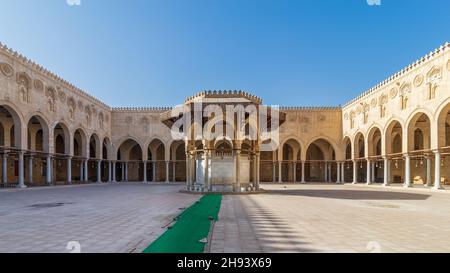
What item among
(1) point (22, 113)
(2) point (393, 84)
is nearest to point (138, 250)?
(1) point (22, 113)

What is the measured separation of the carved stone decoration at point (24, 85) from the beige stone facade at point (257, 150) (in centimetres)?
8

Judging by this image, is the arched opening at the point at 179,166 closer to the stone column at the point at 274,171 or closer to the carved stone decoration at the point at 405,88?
the stone column at the point at 274,171

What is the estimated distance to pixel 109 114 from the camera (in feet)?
124

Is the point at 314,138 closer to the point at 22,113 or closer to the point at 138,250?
the point at 22,113

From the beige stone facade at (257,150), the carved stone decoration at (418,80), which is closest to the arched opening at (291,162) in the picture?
the beige stone facade at (257,150)

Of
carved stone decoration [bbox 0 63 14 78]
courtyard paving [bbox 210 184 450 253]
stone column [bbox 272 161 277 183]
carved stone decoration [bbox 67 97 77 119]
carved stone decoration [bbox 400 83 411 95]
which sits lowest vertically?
stone column [bbox 272 161 277 183]

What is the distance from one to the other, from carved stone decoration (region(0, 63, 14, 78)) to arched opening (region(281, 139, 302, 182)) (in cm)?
2913

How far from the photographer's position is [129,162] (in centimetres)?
4059

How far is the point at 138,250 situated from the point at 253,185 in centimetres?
1534

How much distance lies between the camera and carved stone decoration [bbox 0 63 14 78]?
20625mm

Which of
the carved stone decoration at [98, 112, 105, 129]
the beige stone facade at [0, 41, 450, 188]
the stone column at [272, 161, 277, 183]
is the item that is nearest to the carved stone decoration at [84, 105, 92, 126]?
the beige stone facade at [0, 41, 450, 188]

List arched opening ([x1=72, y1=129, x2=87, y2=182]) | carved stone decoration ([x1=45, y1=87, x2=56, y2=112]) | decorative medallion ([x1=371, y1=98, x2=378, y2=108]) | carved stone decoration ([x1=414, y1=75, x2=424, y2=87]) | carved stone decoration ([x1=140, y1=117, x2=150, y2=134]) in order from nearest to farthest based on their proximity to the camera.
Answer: carved stone decoration ([x1=414, y1=75, x2=424, y2=87]), carved stone decoration ([x1=45, y1=87, x2=56, y2=112]), decorative medallion ([x1=371, y1=98, x2=378, y2=108]), arched opening ([x1=72, y1=129, x2=87, y2=182]), carved stone decoration ([x1=140, y1=117, x2=150, y2=134])

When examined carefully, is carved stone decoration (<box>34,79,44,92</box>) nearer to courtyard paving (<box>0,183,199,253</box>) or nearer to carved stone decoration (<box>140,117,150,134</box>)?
carved stone decoration (<box>140,117,150,134</box>)

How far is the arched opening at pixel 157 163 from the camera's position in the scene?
39144mm
